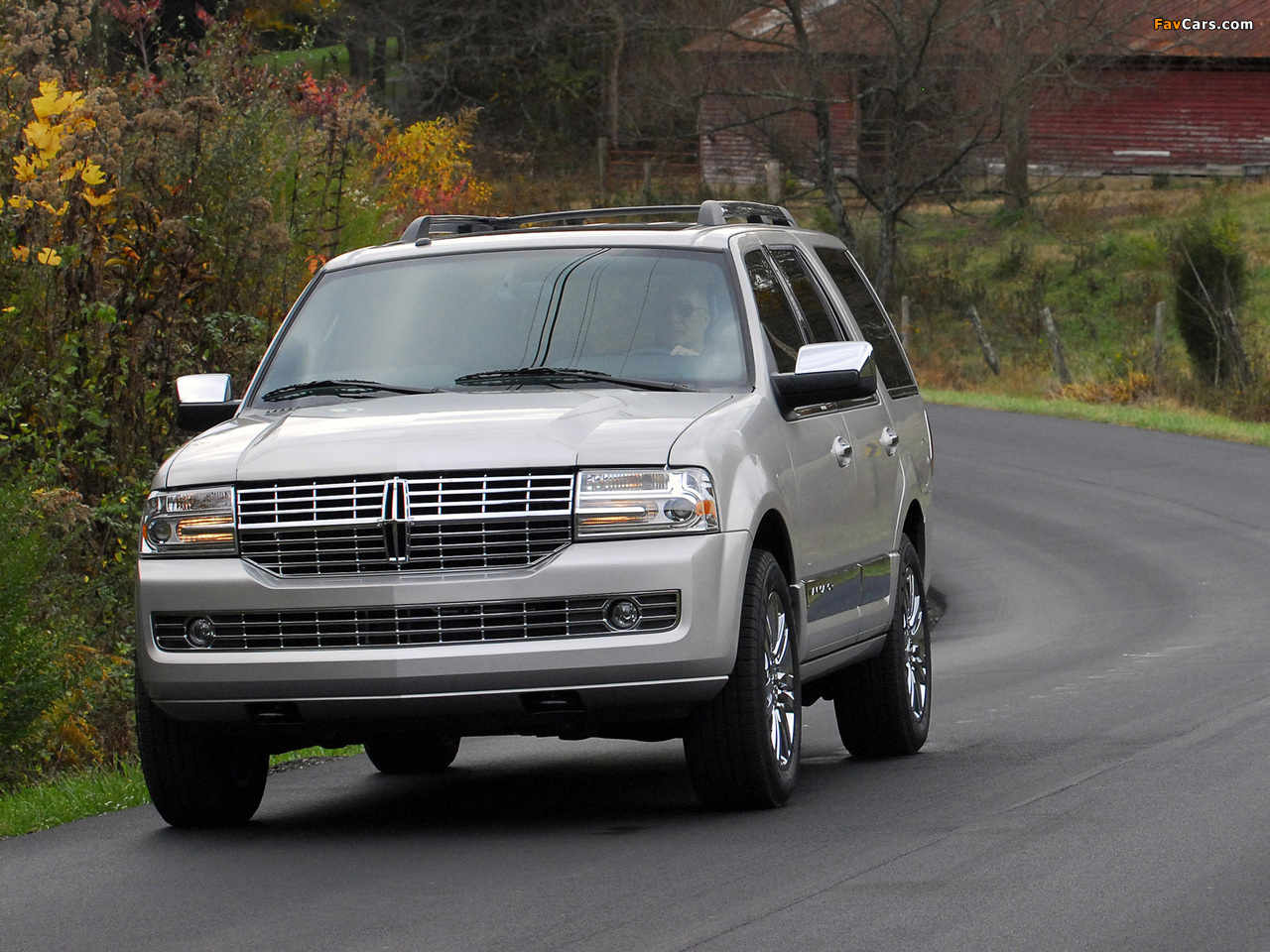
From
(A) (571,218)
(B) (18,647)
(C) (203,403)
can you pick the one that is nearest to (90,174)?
(A) (571,218)

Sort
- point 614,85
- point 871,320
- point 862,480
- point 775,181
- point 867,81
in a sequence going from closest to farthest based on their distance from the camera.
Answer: point 862,480 → point 871,320 → point 867,81 → point 775,181 → point 614,85

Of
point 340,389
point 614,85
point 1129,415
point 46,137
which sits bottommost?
point 1129,415

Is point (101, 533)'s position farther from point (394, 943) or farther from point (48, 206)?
point (394, 943)

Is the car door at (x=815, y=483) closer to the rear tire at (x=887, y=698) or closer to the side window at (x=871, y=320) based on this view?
the rear tire at (x=887, y=698)

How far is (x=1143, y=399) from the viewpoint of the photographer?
35.5 metres

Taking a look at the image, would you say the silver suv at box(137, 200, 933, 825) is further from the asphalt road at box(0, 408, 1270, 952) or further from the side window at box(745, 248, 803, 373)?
the asphalt road at box(0, 408, 1270, 952)

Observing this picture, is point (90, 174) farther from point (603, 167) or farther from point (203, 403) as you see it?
point (603, 167)

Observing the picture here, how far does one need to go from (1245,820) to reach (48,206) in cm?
673

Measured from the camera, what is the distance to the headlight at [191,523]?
23.8ft

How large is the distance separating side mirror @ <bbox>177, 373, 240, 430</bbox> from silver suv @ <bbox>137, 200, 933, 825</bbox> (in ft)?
0.05

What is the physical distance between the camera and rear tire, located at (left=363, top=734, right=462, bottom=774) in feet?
31.0

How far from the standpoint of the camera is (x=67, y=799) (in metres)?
8.57

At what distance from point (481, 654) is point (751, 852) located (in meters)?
1.04

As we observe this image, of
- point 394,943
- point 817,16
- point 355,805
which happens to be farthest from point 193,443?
point 817,16
